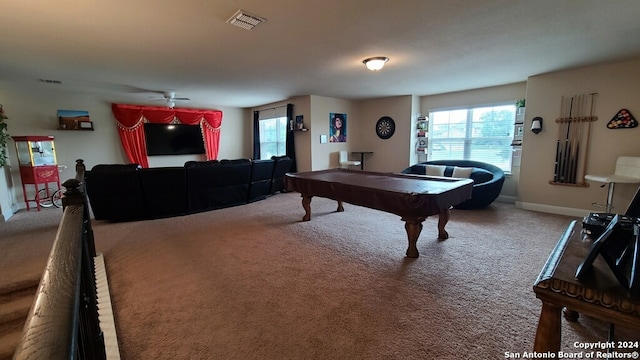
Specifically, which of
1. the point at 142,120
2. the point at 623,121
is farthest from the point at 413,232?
the point at 142,120

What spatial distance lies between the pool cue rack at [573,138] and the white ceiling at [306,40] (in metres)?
0.59

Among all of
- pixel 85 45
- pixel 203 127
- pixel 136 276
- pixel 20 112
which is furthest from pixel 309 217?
pixel 20 112

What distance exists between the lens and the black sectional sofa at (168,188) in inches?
157

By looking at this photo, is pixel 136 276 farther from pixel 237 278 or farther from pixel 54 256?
pixel 54 256

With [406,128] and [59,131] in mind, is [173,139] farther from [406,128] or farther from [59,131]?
[406,128]

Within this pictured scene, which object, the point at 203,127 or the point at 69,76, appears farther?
the point at 203,127

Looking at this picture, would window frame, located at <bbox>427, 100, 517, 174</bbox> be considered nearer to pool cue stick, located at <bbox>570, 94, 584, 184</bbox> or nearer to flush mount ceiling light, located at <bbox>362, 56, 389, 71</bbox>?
pool cue stick, located at <bbox>570, 94, 584, 184</bbox>

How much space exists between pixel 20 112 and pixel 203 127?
348 centimetres

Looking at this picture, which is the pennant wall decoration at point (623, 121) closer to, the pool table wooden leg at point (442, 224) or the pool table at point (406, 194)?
the pool table at point (406, 194)

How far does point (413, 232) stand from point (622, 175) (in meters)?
3.28

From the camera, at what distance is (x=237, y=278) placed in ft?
8.07

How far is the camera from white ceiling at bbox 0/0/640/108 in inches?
89.3

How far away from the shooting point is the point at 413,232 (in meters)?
2.82

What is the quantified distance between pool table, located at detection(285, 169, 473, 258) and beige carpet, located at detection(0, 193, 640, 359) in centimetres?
40
